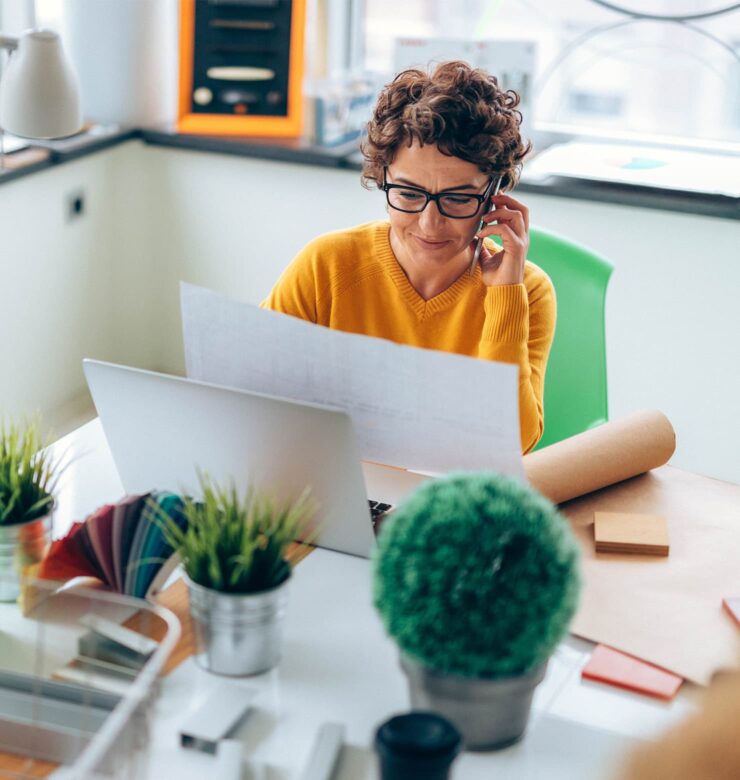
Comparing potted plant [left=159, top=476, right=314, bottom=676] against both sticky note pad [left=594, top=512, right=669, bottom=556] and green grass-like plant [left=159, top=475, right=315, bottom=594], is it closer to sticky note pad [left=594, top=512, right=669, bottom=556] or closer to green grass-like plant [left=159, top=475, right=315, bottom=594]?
green grass-like plant [left=159, top=475, right=315, bottom=594]

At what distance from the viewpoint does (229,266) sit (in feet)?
10.5

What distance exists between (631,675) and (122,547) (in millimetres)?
507

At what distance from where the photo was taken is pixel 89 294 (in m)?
3.13

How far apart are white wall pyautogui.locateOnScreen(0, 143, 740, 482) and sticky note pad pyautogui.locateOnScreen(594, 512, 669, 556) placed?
145cm

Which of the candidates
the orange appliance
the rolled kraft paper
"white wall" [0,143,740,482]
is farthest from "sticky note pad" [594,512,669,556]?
the orange appliance

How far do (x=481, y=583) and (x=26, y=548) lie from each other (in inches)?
19.9

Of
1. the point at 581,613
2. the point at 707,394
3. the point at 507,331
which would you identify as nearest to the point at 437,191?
the point at 507,331

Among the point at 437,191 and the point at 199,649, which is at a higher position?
the point at 437,191

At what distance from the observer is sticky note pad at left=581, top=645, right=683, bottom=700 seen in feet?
3.52

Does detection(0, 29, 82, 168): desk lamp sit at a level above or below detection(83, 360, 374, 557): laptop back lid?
above

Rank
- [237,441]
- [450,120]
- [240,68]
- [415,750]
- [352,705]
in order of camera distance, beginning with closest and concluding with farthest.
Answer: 1. [415,750]
2. [352,705]
3. [237,441]
4. [450,120]
5. [240,68]

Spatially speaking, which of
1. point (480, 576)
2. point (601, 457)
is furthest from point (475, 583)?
point (601, 457)

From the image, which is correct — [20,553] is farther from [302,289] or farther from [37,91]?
[37,91]

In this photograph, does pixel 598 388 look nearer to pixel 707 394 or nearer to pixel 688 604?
pixel 688 604
